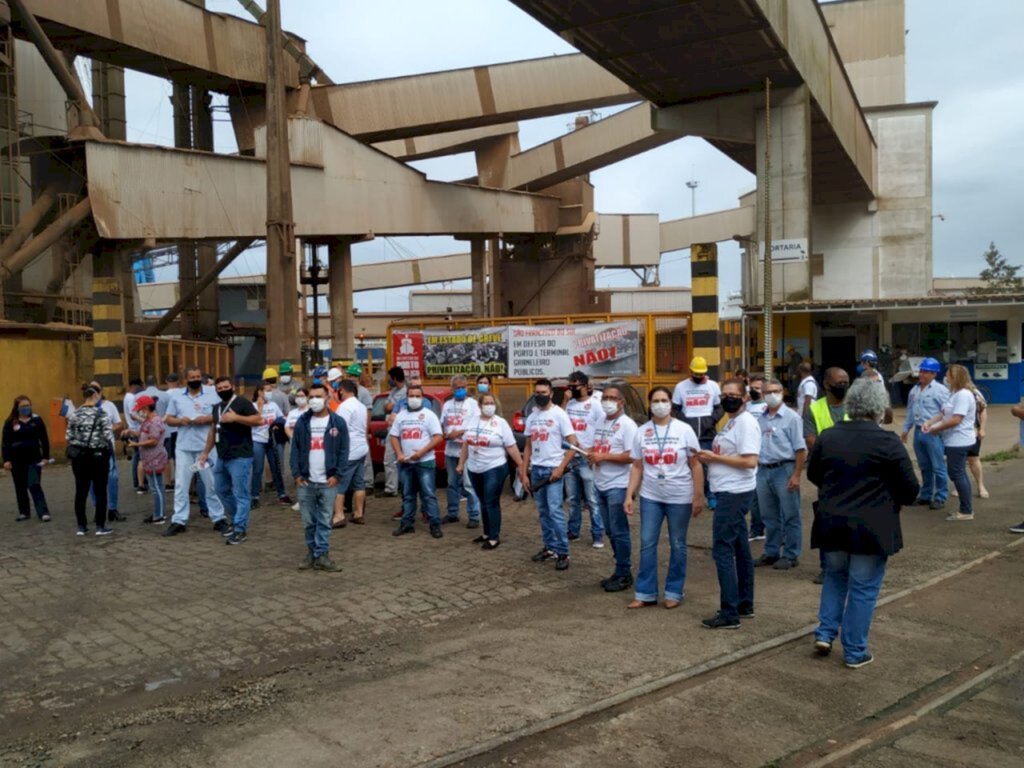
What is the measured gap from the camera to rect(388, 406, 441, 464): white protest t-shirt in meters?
9.90

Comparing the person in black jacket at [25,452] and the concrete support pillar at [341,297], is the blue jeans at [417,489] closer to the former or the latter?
the person in black jacket at [25,452]

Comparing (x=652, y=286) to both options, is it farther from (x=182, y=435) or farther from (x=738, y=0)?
(x=182, y=435)

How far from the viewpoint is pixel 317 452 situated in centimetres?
841

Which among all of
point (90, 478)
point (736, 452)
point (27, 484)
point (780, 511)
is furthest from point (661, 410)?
point (27, 484)

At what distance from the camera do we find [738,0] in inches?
643

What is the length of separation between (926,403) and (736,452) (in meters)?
5.29

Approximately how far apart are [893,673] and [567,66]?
2576 cm

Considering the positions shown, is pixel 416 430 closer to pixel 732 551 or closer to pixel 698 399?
pixel 698 399

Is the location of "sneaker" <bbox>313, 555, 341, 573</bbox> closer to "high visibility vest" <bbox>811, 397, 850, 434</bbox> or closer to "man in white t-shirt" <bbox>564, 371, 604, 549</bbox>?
"man in white t-shirt" <bbox>564, 371, 604, 549</bbox>

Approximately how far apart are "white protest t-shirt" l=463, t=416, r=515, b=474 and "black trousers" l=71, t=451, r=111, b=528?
4358mm

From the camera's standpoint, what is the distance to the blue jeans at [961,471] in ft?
32.8

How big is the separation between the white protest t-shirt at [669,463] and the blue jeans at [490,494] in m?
2.57

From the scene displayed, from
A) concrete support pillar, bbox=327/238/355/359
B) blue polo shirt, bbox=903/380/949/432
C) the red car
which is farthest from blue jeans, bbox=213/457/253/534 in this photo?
concrete support pillar, bbox=327/238/355/359

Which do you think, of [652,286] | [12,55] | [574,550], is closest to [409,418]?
[574,550]
